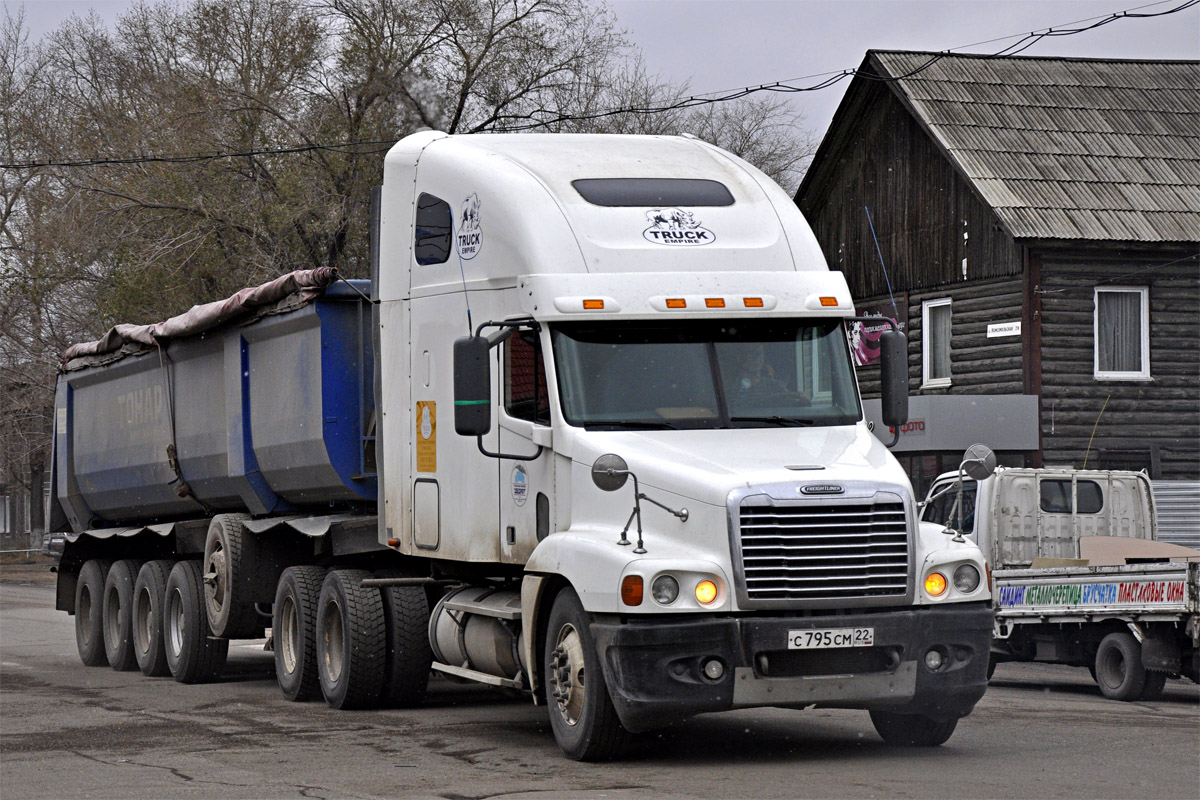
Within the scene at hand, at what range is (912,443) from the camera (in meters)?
28.4

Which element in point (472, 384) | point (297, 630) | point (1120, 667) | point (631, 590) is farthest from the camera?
point (1120, 667)

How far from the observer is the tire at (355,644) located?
12414mm

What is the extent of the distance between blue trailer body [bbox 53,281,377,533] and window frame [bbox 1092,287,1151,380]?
16215mm

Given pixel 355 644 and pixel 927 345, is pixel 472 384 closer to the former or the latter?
pixel 355 644

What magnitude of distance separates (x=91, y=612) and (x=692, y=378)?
11.0 m

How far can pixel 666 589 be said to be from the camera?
9.07 m

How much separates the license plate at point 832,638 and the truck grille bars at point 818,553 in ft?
0.47

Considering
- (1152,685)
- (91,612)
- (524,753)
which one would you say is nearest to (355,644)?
(524,753)

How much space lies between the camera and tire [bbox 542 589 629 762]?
934 centimetres

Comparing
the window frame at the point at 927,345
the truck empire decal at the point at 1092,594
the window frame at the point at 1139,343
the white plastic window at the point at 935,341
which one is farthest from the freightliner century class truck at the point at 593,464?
the white plastic window at the point at 935,341

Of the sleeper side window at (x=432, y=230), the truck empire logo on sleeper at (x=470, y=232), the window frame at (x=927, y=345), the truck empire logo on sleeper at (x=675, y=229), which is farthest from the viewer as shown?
the window frame at (x=927, y=345)

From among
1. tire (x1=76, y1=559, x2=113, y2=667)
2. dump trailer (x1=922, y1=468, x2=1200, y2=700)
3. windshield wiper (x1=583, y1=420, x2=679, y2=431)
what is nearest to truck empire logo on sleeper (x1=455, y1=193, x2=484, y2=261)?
windshield wiper (x1=583, y1=420, x2=679, y2=431)

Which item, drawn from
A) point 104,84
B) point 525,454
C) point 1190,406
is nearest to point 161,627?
point 525,454

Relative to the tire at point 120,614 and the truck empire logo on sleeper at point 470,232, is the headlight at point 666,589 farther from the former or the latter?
the tire at point 120,614
